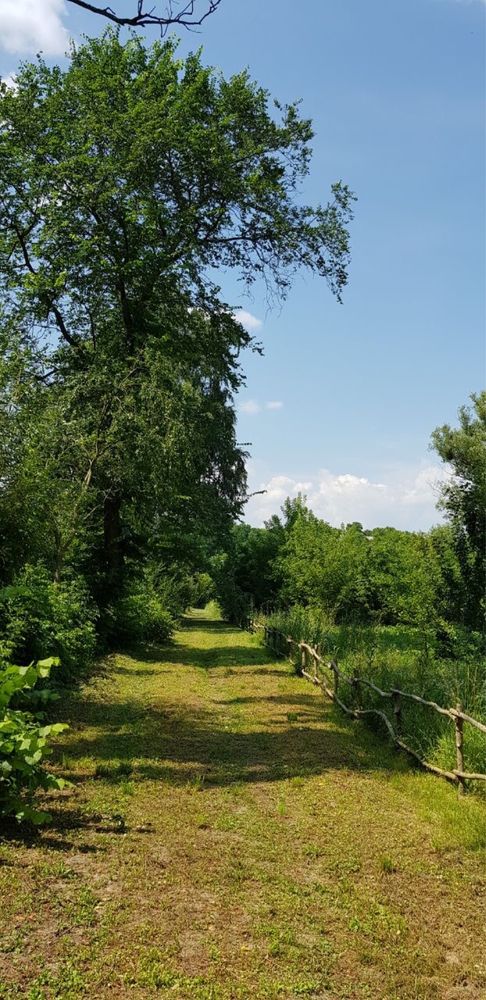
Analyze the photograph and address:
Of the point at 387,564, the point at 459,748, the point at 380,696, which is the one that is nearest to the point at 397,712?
the point at 380,696

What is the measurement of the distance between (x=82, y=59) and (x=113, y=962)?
19.5m

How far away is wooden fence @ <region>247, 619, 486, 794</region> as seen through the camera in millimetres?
7199

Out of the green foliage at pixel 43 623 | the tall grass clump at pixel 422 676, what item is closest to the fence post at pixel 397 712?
the tall grass clump at pixel 422 676

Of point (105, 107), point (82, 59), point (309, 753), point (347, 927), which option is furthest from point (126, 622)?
point (347, 927)

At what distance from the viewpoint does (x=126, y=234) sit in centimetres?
1741

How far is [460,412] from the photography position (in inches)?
930

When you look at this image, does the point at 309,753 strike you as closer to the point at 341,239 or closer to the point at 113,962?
the point at 113,962

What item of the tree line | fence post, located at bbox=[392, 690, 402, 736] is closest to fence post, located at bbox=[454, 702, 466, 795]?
fence post, located at bbox=[392, 690, 402, 736]

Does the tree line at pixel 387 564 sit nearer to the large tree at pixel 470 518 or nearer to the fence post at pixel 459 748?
the large tree at pixel 470 518

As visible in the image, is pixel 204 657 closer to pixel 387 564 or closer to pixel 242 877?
pixel 387 564

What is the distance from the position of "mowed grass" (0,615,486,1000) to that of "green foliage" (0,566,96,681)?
1622 millimetres

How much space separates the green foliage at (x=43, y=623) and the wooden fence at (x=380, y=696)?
445 centimetres

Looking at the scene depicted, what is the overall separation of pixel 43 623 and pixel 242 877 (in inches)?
261

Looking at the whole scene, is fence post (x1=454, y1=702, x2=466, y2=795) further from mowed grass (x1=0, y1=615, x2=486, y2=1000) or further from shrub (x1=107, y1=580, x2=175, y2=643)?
shrub (x1=107, y1=580, x2=175, y2=643)
